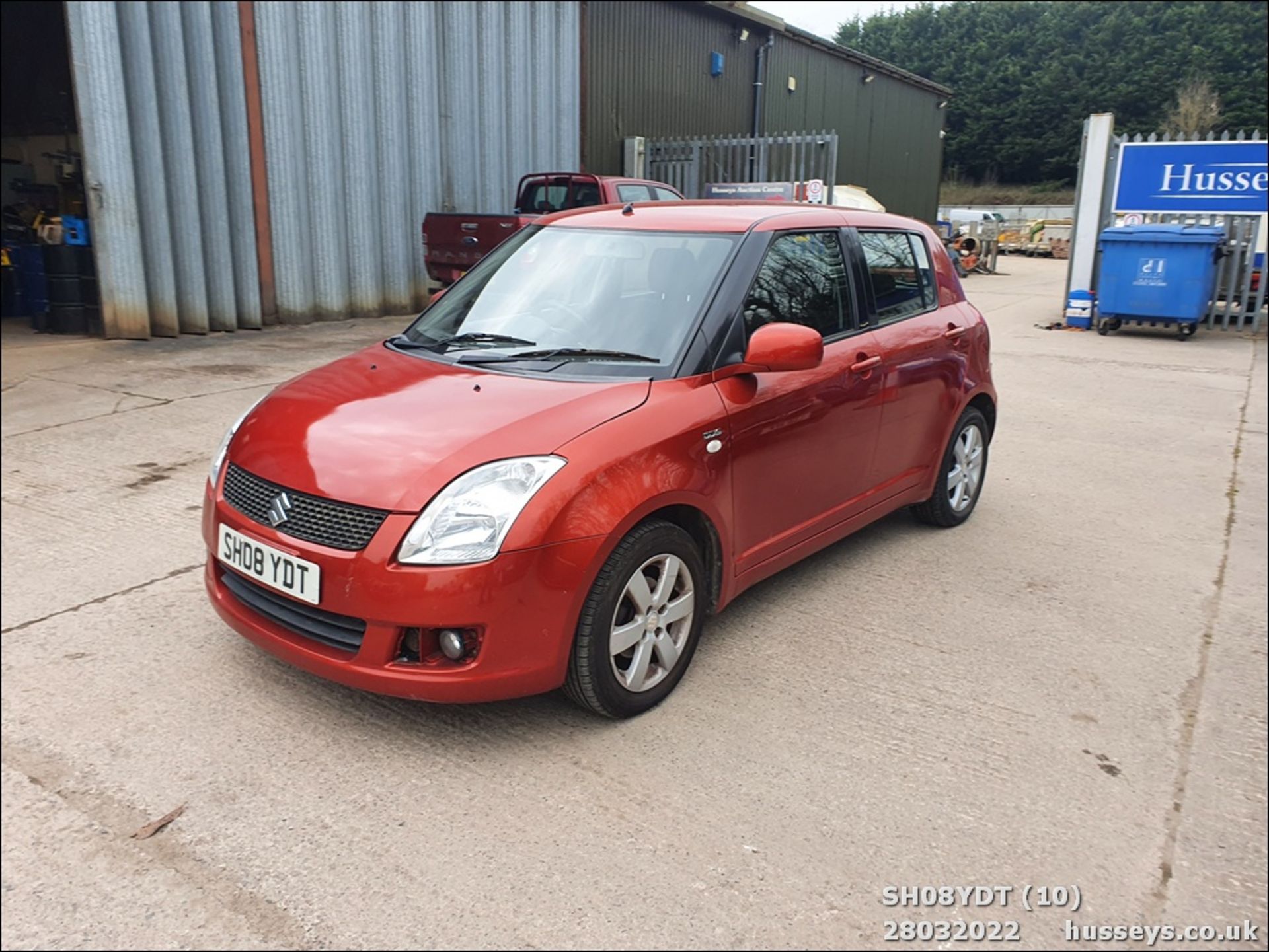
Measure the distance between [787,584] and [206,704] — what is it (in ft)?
8.19

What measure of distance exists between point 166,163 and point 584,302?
26.6 ft

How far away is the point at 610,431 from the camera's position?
10.2 ft

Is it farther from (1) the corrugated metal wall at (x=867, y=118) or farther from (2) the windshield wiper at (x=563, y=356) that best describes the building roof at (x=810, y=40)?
(2) the windshield wiper at (x=563, y=356)

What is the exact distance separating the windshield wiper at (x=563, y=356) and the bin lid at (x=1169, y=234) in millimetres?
11321

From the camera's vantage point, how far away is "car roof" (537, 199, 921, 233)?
398 cm

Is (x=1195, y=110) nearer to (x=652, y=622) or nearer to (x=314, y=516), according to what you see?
(x=652, y=622)

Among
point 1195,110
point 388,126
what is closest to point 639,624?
point 388,126

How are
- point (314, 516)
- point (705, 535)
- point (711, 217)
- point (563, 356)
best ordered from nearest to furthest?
point (314, 516), point (705, 535), point (563, 356), point (711, 217)

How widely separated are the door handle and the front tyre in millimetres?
1238

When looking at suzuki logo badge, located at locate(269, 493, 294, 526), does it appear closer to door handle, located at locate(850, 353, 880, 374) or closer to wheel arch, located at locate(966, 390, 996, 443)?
door handle, located at locate(850, 353, 880, 374)

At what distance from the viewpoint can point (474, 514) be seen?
2.86 meters

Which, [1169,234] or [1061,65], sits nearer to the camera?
[1169,234]

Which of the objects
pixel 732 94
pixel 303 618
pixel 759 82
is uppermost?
pixel 759 82

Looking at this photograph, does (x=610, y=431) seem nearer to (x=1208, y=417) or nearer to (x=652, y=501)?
Result: (x=652, y=501)
